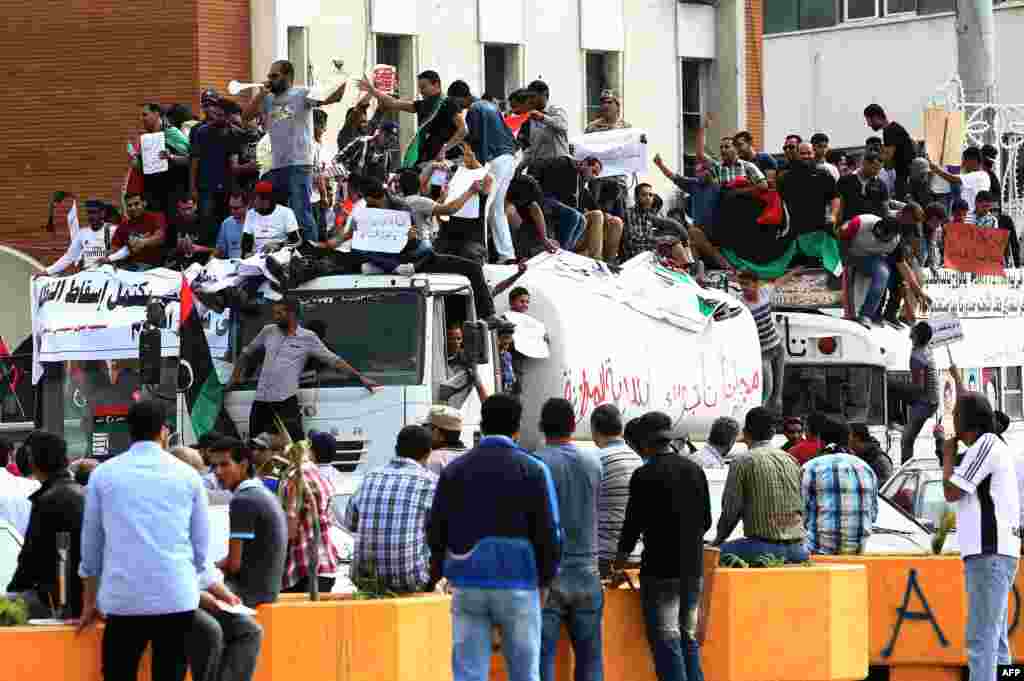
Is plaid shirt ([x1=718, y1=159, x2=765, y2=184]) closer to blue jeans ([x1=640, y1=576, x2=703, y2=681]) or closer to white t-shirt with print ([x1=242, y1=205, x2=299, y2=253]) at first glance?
white t-shirt with print ([x1=242, y1=205, x2=299, y2=253])

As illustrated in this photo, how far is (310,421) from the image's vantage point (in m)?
18.5

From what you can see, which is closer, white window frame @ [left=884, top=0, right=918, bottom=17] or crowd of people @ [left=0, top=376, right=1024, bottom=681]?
crowd of people @ [left=0, top=376, right=1024, bottom=681]

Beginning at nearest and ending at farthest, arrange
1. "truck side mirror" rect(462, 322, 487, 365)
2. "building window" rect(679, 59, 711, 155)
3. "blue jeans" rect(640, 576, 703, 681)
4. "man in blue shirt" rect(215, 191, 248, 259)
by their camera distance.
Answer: "blue jeans" rect(640, 576, 703, 681) < "truck side mirror" rect(462, 322, 487, 365) < "man in blue shirt" rect(215, 191, 248, 259) < "building window" rect(679, 59, 711, 155)

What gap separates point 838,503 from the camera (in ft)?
52.1

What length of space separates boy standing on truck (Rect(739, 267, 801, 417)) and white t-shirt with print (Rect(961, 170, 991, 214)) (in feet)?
15.7

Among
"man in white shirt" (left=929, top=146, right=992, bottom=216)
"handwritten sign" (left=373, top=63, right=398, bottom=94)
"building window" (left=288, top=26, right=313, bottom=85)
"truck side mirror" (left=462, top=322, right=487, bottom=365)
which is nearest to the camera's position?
"truck side mirror" (left=462, top=322, right=487, bottom=365)

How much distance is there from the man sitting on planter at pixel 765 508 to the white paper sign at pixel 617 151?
8.59m

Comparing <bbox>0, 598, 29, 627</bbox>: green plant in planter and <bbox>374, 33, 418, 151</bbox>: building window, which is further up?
<bbox>374, 33, 418, 151</bbox>: building window

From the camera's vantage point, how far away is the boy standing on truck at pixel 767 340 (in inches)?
A: 869

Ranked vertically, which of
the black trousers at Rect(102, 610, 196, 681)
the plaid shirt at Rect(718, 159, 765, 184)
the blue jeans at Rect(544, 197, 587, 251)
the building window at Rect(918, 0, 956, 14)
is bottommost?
the black trousers at Rect(102, 610, 196, 681)

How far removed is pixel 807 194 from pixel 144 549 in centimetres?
1337

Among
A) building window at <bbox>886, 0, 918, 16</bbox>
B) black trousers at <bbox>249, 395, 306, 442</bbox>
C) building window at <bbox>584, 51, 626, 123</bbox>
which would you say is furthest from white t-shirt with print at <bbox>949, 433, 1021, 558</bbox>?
building window at <bbox>886, 0, 918, 16</bbox>

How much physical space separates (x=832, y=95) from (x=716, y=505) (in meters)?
31.2

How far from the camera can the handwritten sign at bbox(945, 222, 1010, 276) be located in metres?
23.8
